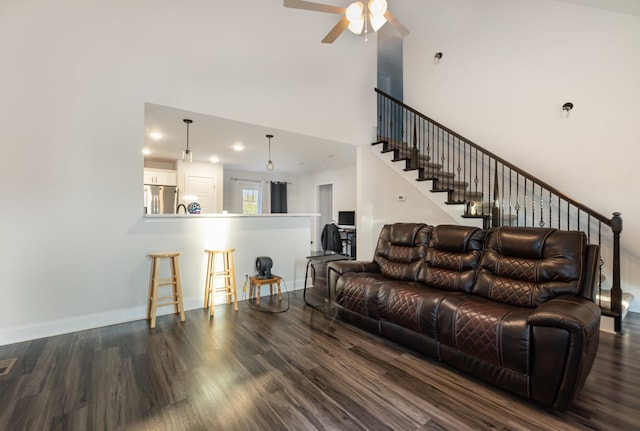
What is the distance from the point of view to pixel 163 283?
320cm

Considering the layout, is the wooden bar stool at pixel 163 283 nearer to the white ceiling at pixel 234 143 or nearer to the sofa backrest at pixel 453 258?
the white ceiling at pixel 234 143

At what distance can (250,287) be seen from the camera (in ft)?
12.9

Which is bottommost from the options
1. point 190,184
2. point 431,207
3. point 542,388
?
point 542,388

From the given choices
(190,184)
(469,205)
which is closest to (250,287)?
(469,205)

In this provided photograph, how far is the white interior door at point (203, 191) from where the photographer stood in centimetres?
681

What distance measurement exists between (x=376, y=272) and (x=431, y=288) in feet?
2.40

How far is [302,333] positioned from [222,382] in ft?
3.14

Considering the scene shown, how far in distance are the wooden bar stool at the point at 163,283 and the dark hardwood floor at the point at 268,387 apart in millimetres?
369

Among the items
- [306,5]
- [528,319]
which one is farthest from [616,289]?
[306,5]

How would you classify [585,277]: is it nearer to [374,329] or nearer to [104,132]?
[374,329]

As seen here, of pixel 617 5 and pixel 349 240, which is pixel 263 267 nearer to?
pixel 349 240

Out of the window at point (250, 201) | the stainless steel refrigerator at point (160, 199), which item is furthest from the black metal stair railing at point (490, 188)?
the stainless steel refrigerator at point (160, 199)

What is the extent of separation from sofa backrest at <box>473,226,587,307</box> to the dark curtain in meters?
7.06

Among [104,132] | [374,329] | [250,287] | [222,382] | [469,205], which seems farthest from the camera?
[469,205]
